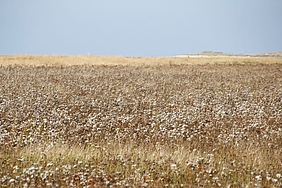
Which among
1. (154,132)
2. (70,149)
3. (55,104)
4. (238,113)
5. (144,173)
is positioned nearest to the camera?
(144,173)

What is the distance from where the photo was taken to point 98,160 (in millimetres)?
8359

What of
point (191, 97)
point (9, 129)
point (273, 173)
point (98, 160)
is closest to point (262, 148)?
point (273, 173)

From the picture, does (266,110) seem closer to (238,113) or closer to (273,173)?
(238,113)

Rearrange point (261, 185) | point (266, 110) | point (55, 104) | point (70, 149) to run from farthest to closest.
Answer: point (55, 104) < point (266, 110) < point (70, 149) < point (261, 185)

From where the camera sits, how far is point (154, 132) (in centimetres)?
1118

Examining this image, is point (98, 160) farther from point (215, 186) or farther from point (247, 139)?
point (247, 139)

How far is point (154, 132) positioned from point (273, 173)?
4.36m

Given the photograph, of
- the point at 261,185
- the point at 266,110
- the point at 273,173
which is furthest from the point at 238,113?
the point at 261,185

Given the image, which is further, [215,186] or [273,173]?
[273,173]

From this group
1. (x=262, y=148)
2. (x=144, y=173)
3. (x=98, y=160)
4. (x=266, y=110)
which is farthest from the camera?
(x=266, y=110)

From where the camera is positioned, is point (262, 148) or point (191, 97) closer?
point (262, 148)

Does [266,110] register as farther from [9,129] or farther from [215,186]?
[9,129]

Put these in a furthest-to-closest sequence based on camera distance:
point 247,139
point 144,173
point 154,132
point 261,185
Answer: point 154,132
point 247,139
point 144,173
point 261,185

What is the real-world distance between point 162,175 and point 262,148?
12.2ft
